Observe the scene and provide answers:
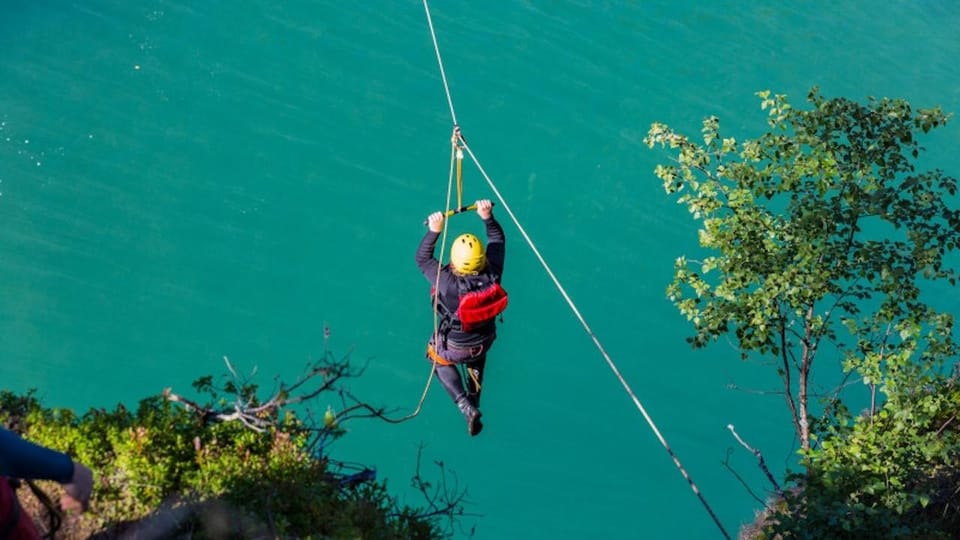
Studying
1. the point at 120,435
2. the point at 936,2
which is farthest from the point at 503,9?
the point at 120,435

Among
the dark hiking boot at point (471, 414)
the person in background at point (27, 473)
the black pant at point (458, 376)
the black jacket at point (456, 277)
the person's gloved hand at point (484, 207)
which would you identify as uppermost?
the person's gloved hand at point (484, 207)

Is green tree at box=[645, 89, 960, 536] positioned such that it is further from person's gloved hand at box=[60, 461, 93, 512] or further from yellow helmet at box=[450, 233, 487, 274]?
person's gloved hand at box=[60, 461, 93, 512]

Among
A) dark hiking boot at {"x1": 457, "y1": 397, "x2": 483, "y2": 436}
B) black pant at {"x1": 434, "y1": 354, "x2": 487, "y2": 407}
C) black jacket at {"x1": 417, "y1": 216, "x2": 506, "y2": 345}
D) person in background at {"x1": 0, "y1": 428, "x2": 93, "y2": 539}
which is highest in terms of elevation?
black jacket at {"x1": 417, "y1": 216, "x2": 506, "y2": 345}

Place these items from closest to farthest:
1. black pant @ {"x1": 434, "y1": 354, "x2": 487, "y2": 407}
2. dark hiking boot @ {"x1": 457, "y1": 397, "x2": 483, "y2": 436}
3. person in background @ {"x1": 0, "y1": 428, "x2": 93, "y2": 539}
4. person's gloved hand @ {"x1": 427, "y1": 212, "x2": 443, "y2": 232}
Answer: person in background @ {"x1": 0, "y1": 428, "x2": 93, "y2": 539}
person's gloved hand @ {"x1": 427, "y1": 212, "x2": 443, "y2": 232}
dark hiking boot @ {"x1": 457, "y1": 397, "x2": 483, "y2": 436}
black pant @ {"x1": 434, "y1": 354, "x2": 487, "y2": 407}

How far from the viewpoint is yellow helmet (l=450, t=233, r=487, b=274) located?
20.8 ft

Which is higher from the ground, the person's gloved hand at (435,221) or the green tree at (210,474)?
the person's gloved hand at (435,221)

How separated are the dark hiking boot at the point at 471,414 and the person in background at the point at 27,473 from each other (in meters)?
3.69

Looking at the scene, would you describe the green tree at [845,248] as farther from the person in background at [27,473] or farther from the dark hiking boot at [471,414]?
the person in background at [27,473]

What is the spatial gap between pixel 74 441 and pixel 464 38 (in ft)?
30.9

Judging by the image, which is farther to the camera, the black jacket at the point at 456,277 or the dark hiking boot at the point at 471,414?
the dark hiking boot at the point at 471,414

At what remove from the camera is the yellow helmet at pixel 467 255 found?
20.8 ft

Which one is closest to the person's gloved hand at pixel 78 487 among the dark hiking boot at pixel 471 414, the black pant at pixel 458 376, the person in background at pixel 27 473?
the person in background at pixel 27 473

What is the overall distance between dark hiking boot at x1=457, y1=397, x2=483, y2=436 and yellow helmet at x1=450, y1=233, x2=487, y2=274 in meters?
1.00

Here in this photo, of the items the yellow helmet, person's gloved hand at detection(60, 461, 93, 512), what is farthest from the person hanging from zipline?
person's gloved hand at detection(60, 461, 93, 512)
